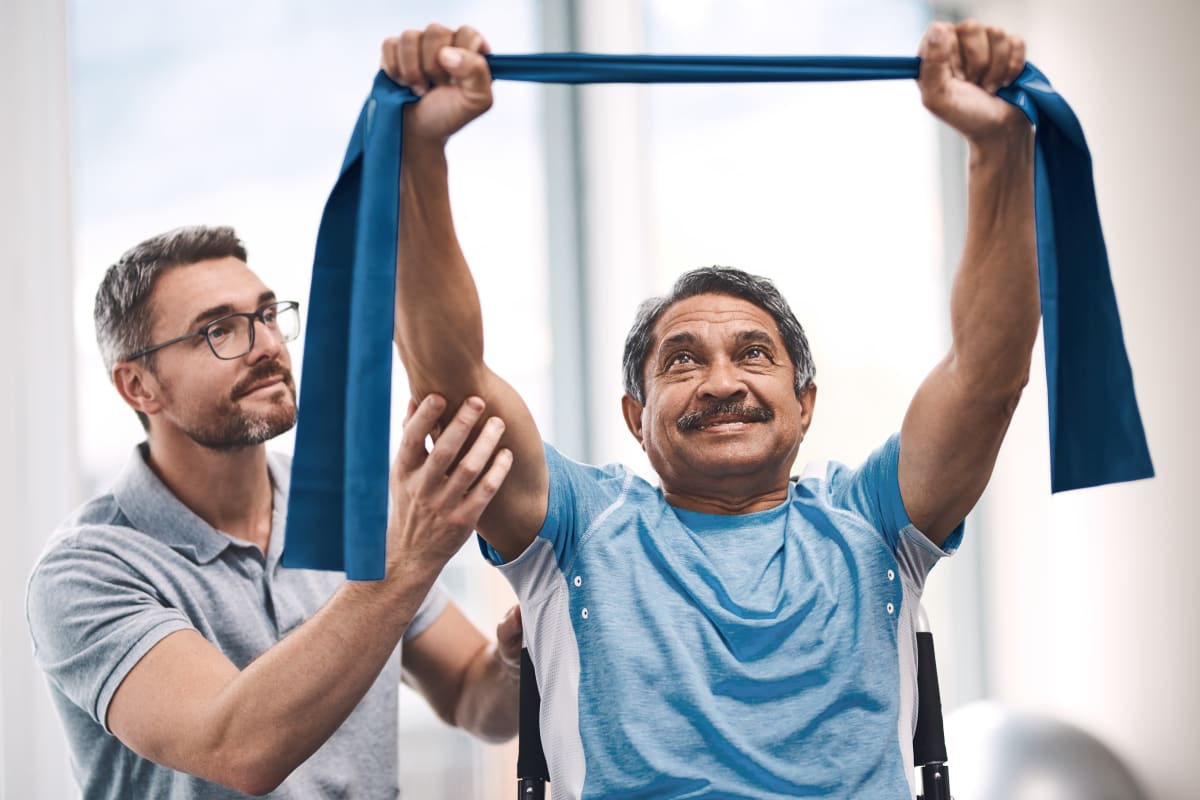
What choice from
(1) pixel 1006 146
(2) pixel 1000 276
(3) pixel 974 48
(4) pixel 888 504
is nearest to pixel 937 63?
(3) pixel 974 48

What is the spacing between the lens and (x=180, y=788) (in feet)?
6.20

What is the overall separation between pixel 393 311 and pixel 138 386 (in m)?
0.96

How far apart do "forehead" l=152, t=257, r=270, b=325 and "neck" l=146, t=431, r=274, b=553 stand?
0.22m

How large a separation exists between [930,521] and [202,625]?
3.88 feet

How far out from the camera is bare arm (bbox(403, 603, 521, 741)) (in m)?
2.22

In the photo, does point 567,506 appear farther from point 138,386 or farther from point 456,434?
point 138,386

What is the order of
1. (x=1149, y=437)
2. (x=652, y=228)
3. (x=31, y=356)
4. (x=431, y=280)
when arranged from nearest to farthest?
(x=431, y=280) → (x=31, y=356) → (x=1149, y=437) → (x=652, y=228)

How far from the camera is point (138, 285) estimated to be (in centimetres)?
210

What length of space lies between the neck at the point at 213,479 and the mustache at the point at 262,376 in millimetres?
108

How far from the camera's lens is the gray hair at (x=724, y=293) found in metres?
1.83

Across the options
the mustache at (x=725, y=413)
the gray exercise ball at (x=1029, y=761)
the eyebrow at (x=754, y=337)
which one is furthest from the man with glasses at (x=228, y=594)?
the gray exercise ball at (x=1029, y=761)

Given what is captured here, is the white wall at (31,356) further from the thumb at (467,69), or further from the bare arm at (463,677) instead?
the thumb at (467,69)

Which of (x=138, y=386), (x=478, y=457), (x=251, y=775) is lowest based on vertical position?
(x=251, y=775)

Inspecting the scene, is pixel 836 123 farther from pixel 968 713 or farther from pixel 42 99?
pixel 42 99
